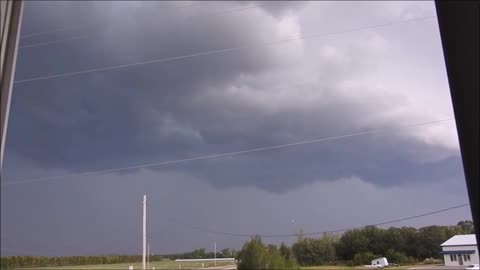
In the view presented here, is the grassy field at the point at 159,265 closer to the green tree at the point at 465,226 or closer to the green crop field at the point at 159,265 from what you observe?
the green crop field at the point at 159,265

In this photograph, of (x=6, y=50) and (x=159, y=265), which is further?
(x=159, y=265)

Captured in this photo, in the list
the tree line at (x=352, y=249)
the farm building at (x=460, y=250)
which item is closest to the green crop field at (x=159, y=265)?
the tree line at (x=352, y=249)

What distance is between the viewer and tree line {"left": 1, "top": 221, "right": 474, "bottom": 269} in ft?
2.37

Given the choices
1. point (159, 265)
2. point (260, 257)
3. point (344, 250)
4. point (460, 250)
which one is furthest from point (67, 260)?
point (460, 250)

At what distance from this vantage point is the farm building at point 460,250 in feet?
1.86

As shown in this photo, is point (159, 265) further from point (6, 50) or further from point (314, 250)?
point (6, 50)

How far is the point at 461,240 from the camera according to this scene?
620 millimetres

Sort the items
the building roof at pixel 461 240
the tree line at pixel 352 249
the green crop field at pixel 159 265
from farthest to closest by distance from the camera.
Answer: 1. the green crop field at pixel 159 265
2. the tree line at pixel 352 249
3. the building roof at pixel 461 240

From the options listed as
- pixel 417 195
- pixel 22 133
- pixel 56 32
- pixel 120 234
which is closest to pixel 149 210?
pixel 120 234

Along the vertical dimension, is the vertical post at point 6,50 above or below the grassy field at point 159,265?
above

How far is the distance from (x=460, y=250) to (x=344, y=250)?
20 centimetres

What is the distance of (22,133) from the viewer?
0.85 m

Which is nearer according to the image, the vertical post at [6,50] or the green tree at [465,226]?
the green tree at [465,226]

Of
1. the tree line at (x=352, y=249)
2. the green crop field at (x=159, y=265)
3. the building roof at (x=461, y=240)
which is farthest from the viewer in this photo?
the green crop field at (x=159, y=265)
